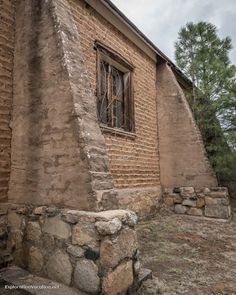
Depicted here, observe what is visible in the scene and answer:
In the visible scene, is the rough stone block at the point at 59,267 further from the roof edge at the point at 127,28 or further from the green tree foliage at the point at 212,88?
the green tree foliage at the point at 212,88

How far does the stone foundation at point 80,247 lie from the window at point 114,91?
9.36 ft

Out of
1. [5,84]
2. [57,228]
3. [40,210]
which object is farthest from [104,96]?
[57,228]

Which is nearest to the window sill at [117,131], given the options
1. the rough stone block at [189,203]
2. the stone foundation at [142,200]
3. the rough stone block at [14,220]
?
the stone foundation at [142,200]

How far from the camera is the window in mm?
5633

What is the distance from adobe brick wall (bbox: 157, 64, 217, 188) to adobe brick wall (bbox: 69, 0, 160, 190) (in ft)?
0.79

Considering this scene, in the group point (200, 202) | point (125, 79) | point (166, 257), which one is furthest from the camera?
point (200, 202)

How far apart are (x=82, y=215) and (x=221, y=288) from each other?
5.77 feet

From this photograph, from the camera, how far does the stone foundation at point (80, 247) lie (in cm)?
250

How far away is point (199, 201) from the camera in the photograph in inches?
271

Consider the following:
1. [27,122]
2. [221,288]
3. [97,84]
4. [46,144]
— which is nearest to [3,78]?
[27,122]

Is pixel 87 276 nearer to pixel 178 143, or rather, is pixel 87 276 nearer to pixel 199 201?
pixel 199 201

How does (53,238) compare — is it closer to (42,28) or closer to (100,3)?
(42,28)

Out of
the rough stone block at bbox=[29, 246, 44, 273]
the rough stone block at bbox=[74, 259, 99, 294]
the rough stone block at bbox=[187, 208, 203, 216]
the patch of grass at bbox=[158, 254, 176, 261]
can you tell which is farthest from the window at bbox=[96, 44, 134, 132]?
the rough stone block at bbox=[74, 259, 99, 294]

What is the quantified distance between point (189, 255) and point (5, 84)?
11.8ft
